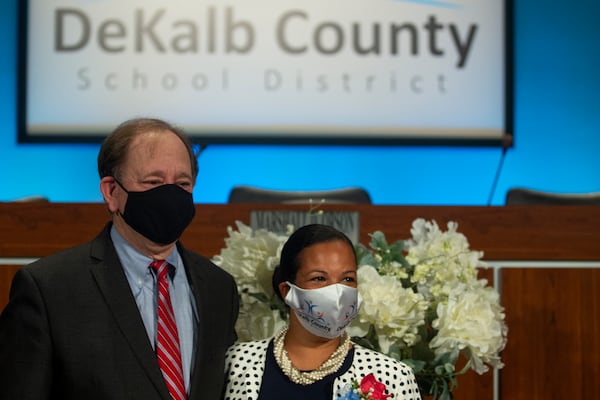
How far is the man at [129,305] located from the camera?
1801 millimetres

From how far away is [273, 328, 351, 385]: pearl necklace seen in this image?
1895 mm

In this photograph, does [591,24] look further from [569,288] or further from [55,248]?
[55,248]

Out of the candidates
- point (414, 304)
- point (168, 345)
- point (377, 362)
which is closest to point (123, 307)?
point (168, 345)

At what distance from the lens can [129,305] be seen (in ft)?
6.17

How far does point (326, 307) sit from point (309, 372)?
0.48 ft

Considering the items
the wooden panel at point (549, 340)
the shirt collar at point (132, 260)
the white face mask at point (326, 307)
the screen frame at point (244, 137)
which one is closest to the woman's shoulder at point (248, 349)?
the white face mask at point (326, 307)

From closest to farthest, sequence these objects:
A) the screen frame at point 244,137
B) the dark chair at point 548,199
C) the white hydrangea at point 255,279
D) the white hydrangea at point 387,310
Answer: the white hydrangea at point 387,310 < the white hydrangea at point 255,279 < the dark chair at point 548,199 < the screen frame at point 244,137

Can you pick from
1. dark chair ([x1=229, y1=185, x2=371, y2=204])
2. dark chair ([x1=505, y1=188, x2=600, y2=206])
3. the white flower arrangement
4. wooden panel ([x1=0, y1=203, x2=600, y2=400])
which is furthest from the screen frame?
the white flower arrangement

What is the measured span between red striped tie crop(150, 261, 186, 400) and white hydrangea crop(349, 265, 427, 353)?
1.50 ft

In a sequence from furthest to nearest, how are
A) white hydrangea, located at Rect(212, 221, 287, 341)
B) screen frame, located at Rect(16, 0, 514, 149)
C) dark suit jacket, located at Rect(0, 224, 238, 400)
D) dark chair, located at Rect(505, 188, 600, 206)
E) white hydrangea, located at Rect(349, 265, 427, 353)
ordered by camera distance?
screen frame, located at Rect(16, 0, 514, 149) → dark chair, located at Rect(505, 188, 600, 206) → white hydrangea, located at Rect(212, 221, 287, 341) → white hydrangea, located at Rect(349, 265, 427, 353) → dark suit jacket, located at Rect(0, 224, 238, 400)

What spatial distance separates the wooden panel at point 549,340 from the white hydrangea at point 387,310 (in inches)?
35.5

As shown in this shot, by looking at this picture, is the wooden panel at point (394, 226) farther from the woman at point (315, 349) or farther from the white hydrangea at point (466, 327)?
the woman at point (315, 349)

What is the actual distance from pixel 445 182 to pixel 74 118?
255 centimetres

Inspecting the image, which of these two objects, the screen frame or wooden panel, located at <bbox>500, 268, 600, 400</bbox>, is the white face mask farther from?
the screen frame
